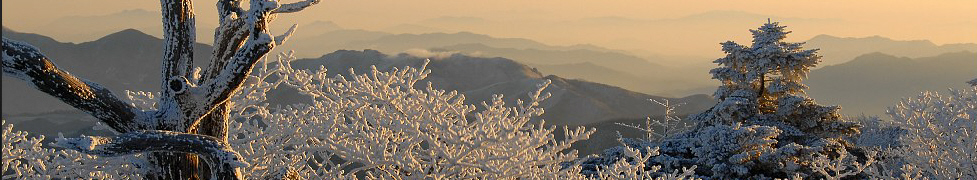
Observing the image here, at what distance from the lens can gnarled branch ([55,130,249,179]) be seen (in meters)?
5.02

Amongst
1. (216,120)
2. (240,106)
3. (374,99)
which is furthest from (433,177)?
(240,106)

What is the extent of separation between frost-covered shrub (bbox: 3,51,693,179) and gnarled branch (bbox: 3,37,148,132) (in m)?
1.46

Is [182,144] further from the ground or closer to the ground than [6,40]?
closer to the ground

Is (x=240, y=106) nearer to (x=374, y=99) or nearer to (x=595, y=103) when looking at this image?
(x=374, y=99)

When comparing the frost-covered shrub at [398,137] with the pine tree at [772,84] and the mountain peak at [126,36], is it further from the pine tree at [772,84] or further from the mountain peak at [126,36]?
the mountain peak at [126,36]

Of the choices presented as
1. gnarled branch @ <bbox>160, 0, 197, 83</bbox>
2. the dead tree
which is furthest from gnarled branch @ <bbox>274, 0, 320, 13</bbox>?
gnarled branch @ <bbox>160, 0, 197, 83</bbox>

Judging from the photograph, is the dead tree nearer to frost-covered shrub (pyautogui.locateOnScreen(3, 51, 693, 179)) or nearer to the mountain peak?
frost-covered shrub (pyautogui.locateOnScreen(3, 51, 693, 179))

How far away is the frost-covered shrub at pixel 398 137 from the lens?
7.34m

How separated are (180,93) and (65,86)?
899mm

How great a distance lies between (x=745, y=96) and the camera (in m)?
17.8

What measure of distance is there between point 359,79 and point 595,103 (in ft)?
288

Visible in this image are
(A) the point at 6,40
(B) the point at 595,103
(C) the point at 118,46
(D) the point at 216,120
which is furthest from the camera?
(C) the point at 118,46

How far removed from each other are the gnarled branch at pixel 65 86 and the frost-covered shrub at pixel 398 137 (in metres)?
1.46

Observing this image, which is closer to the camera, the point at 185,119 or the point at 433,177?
the point at 185,119
